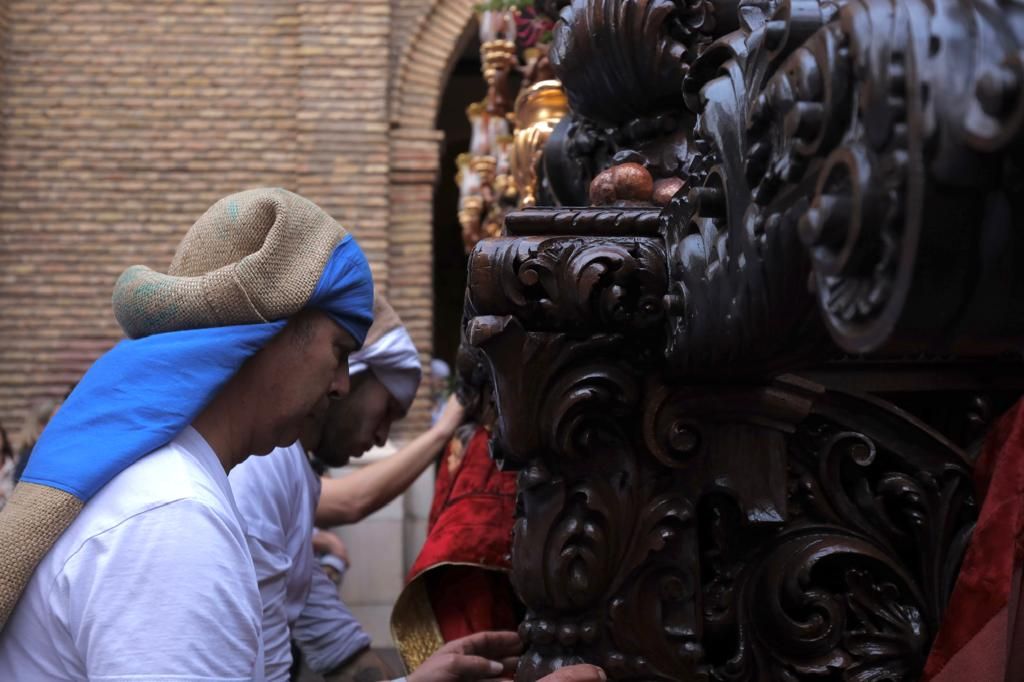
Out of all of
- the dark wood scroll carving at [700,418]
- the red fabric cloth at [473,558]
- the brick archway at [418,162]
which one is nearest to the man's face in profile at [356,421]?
the red fabric cloth at [473,558]

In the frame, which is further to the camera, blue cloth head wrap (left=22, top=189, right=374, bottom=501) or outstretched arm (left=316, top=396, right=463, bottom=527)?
outstretched arm (left=316, top=396, right=463, bottom=527)

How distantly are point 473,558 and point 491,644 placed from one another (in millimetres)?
205

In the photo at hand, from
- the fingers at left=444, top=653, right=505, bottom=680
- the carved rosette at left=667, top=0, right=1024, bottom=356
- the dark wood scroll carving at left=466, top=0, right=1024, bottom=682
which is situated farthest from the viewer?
the fingers at left=444, top=653, right=505, bottom=680

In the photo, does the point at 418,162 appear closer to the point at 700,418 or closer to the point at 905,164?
the point at 700,418

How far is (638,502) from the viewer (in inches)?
56.9

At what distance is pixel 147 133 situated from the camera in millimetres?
10039

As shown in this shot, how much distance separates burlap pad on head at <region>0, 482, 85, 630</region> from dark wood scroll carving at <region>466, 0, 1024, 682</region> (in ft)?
1.63

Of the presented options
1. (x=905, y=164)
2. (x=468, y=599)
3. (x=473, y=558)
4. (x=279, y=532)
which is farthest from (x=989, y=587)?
(x=279, y=532)

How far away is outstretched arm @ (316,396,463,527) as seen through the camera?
3857 millimetres

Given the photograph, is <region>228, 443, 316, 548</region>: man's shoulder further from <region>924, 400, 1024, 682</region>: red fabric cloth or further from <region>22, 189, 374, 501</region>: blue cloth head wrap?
<region>924, 400, 1024, 682</region>: red fabric cloth

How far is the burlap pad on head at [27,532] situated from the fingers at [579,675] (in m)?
0.56

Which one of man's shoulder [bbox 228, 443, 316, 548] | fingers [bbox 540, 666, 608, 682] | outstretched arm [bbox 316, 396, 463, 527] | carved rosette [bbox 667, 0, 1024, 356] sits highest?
carved rosette [bbox 667, 0, 1024, 356]

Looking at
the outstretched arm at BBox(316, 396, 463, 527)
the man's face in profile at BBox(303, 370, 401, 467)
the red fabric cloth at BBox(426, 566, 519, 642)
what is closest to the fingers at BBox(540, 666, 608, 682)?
the red fabric cloth at BBox(426, 566, 519, 642)

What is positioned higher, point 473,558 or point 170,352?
point 170,352
